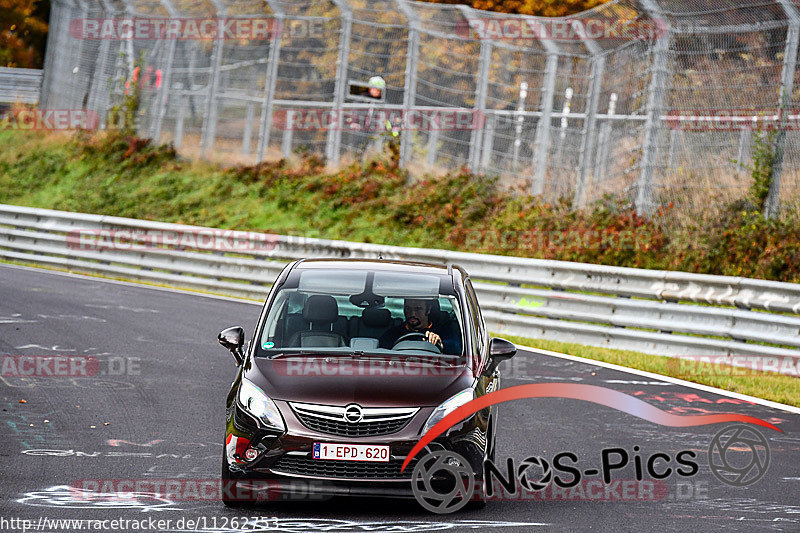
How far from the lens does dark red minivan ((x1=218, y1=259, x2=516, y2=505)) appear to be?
6.89m

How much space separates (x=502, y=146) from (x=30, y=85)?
87.6 ft

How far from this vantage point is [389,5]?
2534cm

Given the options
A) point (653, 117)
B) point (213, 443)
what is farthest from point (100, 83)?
point (213, 443)

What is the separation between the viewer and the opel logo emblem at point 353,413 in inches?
273

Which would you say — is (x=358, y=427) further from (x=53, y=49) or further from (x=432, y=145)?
(x=53, y=49)

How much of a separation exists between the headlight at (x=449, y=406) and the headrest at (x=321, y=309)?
1259mm

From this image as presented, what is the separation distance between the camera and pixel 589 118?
21781mm

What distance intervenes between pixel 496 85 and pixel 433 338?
16327mm

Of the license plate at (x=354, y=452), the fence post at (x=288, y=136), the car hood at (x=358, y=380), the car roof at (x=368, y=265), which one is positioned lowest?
the license plate at (x=354, y=452)

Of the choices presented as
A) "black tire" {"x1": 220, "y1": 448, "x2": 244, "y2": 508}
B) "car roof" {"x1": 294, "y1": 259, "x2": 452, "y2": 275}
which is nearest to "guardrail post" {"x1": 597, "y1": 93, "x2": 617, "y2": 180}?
"car roof" {"x1": 294, "y1": 259, "x2": 452, "y2": 275}

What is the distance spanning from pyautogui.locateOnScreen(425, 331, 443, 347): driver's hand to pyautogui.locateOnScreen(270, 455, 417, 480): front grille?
1.28 m

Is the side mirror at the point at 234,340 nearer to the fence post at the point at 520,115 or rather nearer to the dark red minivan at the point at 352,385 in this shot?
the dark red minivan at the point at 352,385

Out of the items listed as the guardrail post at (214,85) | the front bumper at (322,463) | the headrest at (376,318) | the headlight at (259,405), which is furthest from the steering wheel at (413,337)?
the guardrail post at (214,85)

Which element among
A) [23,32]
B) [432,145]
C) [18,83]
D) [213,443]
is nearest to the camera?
[213,443]
